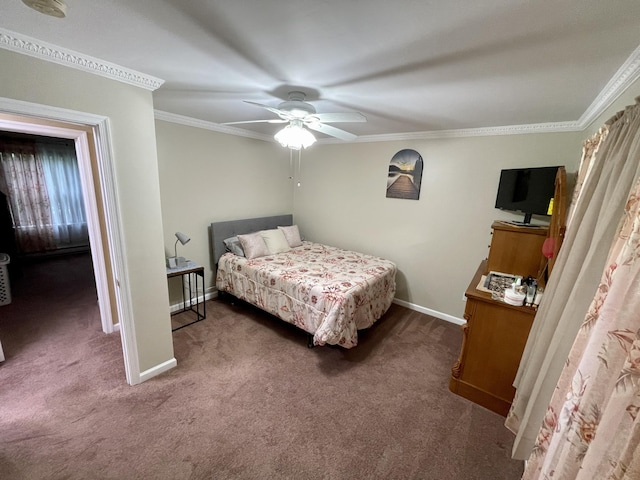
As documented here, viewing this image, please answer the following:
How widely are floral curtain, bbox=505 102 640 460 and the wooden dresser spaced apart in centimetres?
34

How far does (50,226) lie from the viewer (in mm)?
5086

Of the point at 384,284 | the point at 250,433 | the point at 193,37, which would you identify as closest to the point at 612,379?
the point at 250,433

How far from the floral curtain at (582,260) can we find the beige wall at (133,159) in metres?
2.58

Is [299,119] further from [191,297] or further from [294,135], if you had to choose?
[191,297]

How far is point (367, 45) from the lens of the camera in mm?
1287

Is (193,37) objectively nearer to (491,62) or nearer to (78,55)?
(78,55)

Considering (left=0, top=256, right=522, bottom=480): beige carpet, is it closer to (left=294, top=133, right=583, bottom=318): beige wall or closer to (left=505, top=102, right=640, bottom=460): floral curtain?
(left=505, top=102, right=640, bottom=460): floral curtain

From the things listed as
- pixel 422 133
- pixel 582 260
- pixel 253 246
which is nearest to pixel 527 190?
pixel 422 133

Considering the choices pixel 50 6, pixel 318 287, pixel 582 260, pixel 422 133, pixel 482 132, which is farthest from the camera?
pixel 422 133

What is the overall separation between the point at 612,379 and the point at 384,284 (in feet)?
7.93

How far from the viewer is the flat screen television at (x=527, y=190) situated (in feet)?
7.52

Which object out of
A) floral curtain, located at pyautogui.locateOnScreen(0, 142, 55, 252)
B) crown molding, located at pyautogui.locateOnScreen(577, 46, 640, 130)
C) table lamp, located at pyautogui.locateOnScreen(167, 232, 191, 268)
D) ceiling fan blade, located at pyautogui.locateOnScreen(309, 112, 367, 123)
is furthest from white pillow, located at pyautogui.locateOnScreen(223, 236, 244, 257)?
floral curtain, located at pyautogui.locateOnScreen(0, 142, 55, 252)

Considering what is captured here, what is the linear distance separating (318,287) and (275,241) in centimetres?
142

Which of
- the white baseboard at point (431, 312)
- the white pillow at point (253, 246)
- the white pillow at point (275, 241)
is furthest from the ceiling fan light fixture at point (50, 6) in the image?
the white baseboard at point (431, 312)
